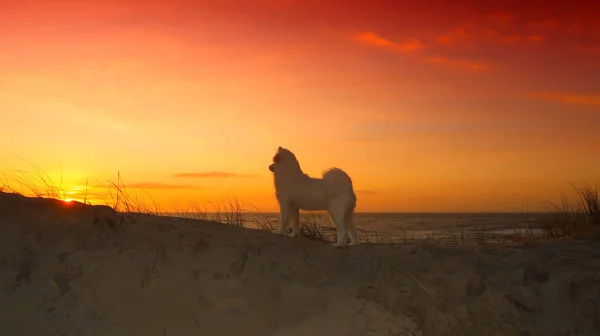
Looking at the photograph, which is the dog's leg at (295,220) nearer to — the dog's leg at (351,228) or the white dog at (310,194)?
the white dog at (310,194)

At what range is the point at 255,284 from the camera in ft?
17.2

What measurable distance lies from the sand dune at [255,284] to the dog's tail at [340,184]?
0.70m

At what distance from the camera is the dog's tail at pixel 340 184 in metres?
6.65

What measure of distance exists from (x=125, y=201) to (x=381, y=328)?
14.8 feet

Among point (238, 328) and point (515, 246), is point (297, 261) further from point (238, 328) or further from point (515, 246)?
point (515, 246)

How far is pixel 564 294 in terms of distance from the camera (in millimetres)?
5707

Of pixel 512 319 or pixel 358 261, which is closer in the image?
pixel 512 319

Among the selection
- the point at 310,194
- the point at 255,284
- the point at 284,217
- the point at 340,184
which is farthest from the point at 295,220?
the point at 255,284

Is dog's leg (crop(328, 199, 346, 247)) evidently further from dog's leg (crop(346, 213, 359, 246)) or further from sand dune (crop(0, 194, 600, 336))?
sand dune (crop(0, 194, 600, 336))

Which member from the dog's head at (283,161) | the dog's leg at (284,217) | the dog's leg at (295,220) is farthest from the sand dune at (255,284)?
the dog's head at (283,161)

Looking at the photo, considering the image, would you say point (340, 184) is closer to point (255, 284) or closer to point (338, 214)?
point (338, 214)

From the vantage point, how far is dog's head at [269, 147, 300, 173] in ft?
22.8

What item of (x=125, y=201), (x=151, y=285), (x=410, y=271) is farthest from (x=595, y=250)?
(x=125, y=201)

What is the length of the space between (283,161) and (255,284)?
6.75ft
